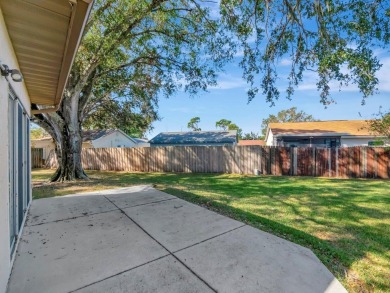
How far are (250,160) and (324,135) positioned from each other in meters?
8.38

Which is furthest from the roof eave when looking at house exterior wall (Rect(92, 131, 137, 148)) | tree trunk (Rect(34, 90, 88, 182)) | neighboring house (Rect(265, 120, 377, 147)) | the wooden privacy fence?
house exterior wall (Rect(92, 131, 137, 148))

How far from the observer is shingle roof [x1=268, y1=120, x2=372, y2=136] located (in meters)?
17.5

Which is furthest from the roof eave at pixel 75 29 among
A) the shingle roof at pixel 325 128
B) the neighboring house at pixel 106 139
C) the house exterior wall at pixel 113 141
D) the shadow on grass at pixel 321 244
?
the house exterior wall at pixel 113 141

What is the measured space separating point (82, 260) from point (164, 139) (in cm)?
1945

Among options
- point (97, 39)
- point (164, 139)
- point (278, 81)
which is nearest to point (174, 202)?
point (278, 81)

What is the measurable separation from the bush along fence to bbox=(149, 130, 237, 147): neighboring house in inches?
248

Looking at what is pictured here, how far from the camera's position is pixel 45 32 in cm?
235

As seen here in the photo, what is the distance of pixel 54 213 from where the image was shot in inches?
165

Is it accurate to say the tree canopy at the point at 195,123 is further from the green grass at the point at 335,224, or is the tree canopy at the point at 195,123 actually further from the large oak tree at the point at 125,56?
the green grass at the point at 335,224

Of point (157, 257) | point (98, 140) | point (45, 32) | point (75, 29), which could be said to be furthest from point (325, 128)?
point (98, 140)

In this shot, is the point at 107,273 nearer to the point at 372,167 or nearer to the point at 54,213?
the point at 54,213

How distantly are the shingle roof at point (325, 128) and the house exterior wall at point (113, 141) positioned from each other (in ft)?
56.6

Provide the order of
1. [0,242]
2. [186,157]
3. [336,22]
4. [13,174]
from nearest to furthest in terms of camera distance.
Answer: [0,242] < [13,174] < [336,22] < [186,157]

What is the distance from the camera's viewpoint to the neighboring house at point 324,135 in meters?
17.1
